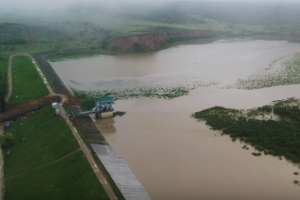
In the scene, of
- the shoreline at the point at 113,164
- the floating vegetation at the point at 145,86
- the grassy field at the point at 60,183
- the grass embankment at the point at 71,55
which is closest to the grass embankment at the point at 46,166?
the grassy field at the point at 60,183

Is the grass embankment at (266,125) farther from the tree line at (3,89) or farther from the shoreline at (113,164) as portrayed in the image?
the tree line at (3,89)

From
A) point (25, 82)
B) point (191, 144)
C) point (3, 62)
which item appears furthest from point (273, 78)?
point (3, 62)

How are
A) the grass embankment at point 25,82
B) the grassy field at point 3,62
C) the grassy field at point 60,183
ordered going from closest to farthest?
the grassy field at point 60,183
the grass embankment at point 25,82
the grassy field at point 3,62

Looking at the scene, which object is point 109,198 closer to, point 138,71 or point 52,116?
point 52,116

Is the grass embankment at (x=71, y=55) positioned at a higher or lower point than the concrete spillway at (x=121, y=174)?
higher

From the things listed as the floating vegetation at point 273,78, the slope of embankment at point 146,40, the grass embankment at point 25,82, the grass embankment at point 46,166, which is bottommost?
the grass embankment at point 46,166

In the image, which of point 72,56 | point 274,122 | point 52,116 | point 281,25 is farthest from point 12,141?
point 281,25
